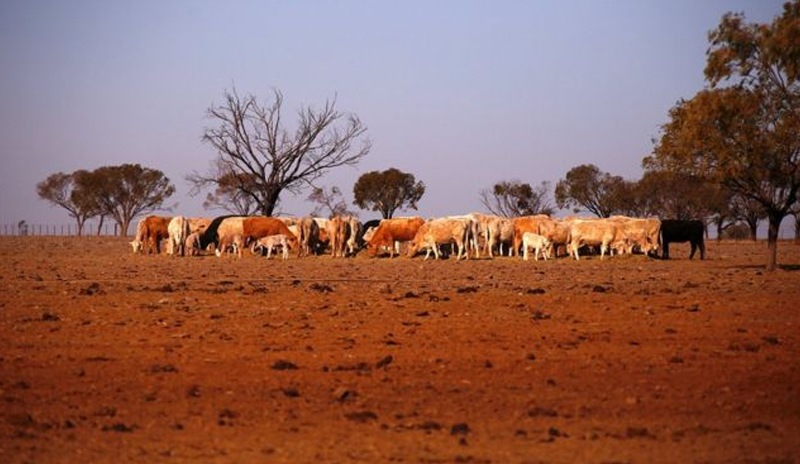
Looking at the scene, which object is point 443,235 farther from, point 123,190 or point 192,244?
point 123,190

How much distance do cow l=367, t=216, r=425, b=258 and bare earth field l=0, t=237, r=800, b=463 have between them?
2684 centimetres

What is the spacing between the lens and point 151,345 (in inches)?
514

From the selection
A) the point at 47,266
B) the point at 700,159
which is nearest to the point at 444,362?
the point at 700,159

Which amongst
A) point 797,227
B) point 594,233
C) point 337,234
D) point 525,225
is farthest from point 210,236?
point 797,227

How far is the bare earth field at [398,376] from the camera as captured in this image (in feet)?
27.3

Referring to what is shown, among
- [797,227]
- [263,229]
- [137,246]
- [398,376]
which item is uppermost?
[797,227]

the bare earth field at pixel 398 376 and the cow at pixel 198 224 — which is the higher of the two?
the cow at pixel 198 224

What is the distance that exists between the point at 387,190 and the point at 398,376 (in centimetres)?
9572

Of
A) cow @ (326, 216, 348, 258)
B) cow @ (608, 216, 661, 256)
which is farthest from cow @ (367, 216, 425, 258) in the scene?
cow @ (608, 216, 661, 256)

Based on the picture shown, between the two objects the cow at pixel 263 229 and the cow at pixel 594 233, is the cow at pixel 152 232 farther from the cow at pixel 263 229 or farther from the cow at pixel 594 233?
the cow at pixel 594 233

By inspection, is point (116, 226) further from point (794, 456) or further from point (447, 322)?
point (794, 456)

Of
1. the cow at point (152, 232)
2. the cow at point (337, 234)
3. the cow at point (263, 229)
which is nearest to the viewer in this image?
the cow at point (337, 234)

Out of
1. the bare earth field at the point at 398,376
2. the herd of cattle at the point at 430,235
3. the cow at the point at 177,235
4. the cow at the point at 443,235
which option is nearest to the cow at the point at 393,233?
the herd of cattle at the point at 430,235

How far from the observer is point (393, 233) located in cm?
4716
